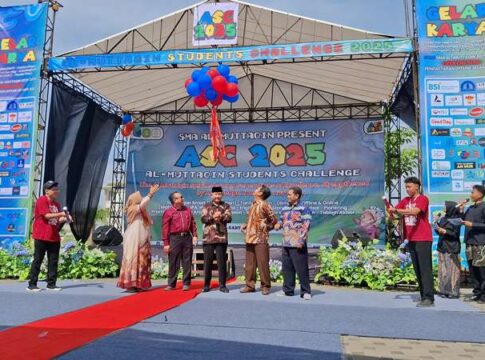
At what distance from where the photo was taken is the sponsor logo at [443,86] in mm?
6820

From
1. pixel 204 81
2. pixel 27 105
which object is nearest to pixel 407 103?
pixel 204 81

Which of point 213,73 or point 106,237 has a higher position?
point 213,73

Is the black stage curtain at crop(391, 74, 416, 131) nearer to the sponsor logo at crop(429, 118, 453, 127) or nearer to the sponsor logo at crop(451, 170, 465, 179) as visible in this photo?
the sponsor logo at crop(429, 118, 453, 127)

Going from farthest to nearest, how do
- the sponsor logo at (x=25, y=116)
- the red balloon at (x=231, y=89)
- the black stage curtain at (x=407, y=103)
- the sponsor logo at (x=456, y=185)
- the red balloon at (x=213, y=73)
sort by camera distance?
1. the black stage curtain at (x=407, y=103)
2. the red balloon at (x=231, y=89)
3. the red balloon at (x=213, y=73)
4. the sponsor logo at (x=25, y=116)
5. the sponsor logo at (x=456, y=185)

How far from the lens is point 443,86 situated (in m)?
6.87

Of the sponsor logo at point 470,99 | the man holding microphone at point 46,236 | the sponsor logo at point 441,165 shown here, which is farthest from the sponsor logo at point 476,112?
the man holding microphone at point 46,236

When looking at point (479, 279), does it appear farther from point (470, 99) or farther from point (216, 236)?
point (216, 236)

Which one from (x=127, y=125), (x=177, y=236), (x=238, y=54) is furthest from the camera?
(x=127, y=125)

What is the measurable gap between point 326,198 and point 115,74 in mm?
6816

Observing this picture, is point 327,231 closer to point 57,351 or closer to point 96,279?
point 96,279

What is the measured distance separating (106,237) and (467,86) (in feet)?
26.8

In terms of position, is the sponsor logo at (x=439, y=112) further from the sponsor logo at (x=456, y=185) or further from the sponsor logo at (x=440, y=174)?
the sponsor logo at (x=456, y=185)

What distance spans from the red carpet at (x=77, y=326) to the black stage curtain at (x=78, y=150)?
520 cm

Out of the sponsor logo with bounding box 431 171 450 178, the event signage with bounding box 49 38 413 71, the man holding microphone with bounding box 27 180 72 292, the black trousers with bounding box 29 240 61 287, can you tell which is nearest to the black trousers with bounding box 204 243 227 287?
the man holding microphone with bounding box 27 180 72 292
